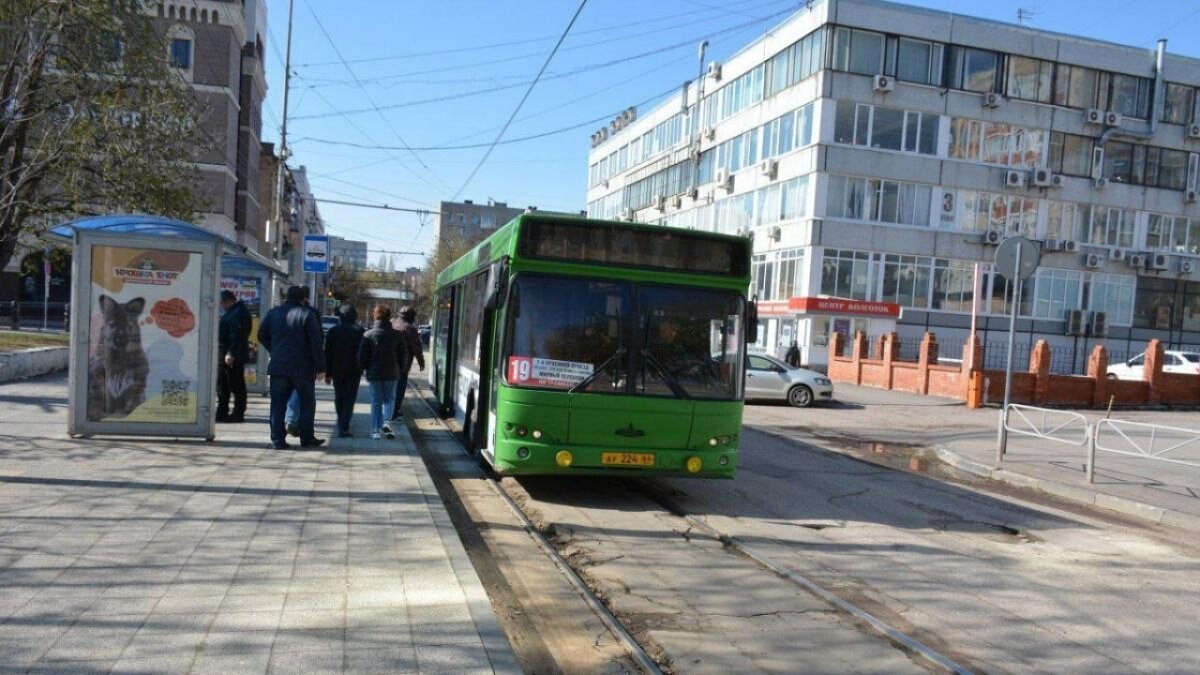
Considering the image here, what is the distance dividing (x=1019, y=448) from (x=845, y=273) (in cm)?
2524

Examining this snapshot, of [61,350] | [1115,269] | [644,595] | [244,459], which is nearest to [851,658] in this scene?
[644,595]

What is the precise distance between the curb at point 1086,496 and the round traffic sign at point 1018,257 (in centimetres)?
294

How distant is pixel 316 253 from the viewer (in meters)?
24.2

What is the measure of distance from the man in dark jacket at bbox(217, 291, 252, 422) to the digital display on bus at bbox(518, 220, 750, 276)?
4802 mm

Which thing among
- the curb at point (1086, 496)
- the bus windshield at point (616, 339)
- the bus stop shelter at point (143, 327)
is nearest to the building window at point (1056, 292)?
the curb at point (1086, 496)

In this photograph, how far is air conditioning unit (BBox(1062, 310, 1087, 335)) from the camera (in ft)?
143

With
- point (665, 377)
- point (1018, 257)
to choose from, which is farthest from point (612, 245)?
point (1018, 257)

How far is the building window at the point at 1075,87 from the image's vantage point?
139 feet

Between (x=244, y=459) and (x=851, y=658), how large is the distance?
22.3ft

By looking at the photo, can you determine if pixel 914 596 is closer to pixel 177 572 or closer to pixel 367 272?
pixel 177 572

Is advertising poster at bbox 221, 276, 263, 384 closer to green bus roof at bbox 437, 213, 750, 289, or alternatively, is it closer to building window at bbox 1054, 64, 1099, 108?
green bus roof at bbox 437, 213, 750, 289

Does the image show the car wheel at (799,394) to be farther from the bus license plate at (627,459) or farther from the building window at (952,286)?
the building window at (952,286)

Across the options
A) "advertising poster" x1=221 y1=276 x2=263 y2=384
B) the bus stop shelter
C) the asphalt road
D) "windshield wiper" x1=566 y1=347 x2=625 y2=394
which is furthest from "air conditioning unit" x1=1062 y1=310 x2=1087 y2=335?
the bus stop shelter

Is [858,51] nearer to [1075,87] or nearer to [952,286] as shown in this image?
[952,286]
